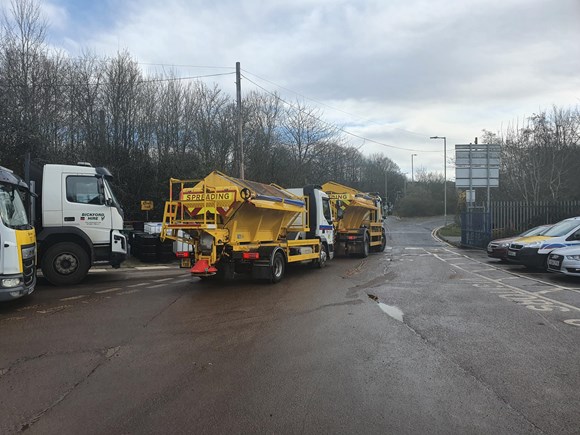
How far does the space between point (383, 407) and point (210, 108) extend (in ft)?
91.2

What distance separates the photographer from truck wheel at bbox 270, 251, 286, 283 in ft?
38.3

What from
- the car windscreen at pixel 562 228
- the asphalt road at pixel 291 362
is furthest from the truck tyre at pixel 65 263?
the car windscreen at pixel 562 228

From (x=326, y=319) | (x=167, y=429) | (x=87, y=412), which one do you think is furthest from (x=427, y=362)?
(x=87, y=412)

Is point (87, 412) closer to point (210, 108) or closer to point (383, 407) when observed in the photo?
point (383, 407)

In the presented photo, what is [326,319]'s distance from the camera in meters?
7.56

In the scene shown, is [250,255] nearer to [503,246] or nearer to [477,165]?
[503,246]

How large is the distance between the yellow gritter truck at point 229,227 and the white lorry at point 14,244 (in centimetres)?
307

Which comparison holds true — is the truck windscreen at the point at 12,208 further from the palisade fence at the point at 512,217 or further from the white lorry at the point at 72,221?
the palisade fence at the point at 512,217

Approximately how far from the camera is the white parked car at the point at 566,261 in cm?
1194

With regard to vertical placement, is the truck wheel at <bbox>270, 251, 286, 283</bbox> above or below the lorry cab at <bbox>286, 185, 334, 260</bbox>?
below

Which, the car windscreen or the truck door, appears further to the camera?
the car windscreen

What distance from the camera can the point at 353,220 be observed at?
21.6 meters

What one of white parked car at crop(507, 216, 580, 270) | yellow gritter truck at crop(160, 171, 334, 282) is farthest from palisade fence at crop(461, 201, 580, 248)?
yellow gritter truck at crop(160, 171, 334, 282)

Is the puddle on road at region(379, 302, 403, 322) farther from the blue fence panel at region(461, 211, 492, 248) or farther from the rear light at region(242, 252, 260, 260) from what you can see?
the blue fence panel at region(461, 211, 492, 248)
